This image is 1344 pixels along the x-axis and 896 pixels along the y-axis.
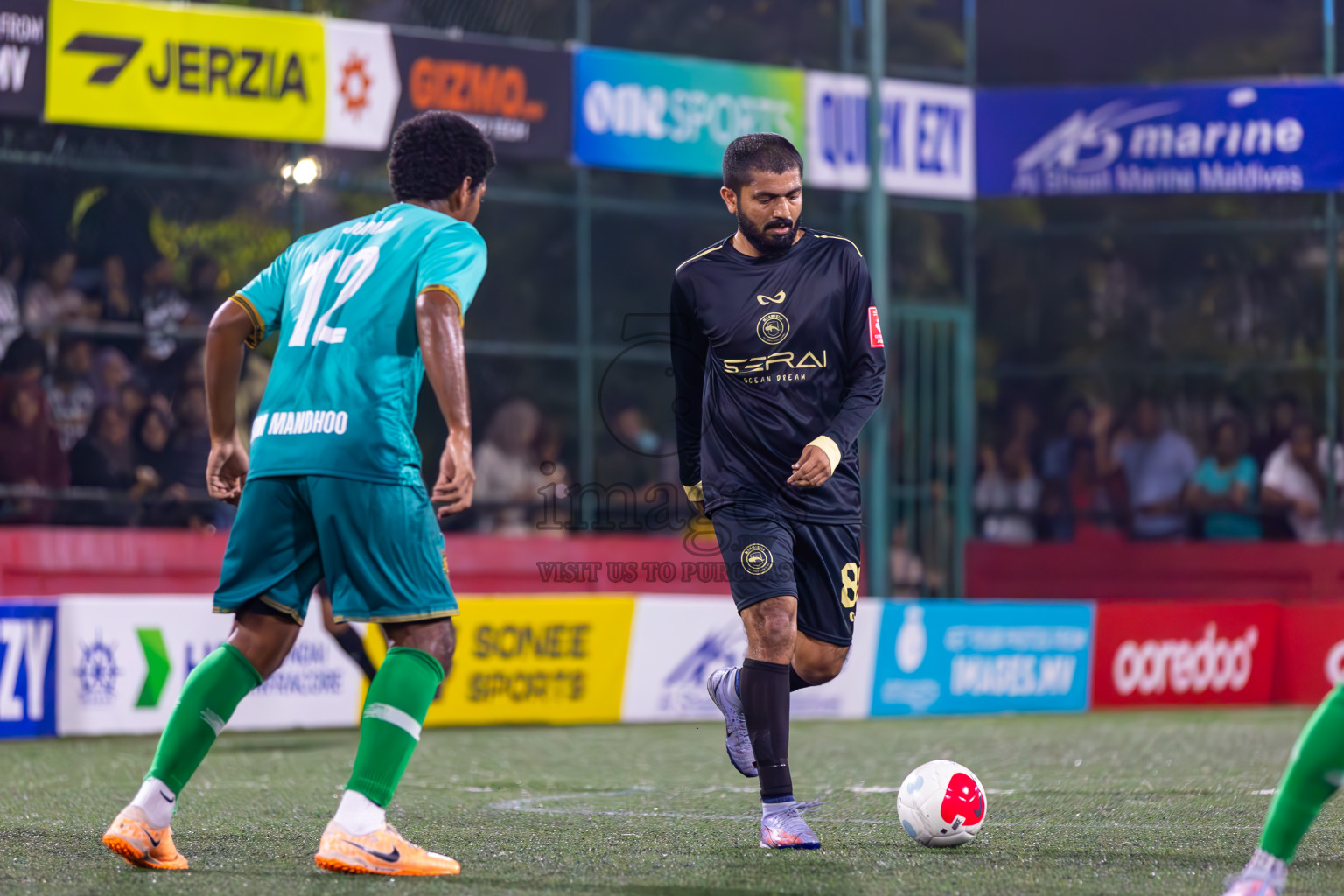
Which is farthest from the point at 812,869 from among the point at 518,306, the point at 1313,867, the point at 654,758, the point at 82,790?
the point at 518,306

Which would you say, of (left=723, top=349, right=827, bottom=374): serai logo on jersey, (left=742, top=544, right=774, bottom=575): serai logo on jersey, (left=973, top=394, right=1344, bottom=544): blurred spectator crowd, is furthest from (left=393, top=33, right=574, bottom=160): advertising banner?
(left=742, top=544, right=774, bottom=575): serai logo on jersey

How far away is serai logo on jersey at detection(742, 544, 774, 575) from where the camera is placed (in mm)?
5508

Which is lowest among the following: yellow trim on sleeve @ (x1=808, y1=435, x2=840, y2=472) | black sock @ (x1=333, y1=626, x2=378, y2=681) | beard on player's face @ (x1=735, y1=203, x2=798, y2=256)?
black sock @ (x1=333, y1=626, x2=378, y2=681)

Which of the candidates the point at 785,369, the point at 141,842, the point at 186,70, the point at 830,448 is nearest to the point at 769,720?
the point at 830,448

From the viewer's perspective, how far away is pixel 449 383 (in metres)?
4.75

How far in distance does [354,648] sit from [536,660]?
1.78 m

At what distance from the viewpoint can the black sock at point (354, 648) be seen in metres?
10.3

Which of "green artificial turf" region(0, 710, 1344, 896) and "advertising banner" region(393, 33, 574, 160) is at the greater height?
"advertising banner" region(393, 33, 574, 160)

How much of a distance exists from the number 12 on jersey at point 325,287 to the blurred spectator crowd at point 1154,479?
13922 millimetres

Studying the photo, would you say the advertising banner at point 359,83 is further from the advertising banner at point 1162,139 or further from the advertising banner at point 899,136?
the advertising banner at point 1162,139

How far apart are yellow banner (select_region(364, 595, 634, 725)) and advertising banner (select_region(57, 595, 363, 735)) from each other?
398 millimetres

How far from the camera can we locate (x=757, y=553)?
5.53m

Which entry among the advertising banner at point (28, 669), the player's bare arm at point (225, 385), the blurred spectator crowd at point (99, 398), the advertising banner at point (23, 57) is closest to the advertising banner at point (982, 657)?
the blurred spectator crowd at point (99, 398)

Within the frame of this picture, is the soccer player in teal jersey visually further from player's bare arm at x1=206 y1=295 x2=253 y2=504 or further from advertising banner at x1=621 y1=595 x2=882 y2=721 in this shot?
advertising banner at x1=621 y1=595 x2=882 y2=721
